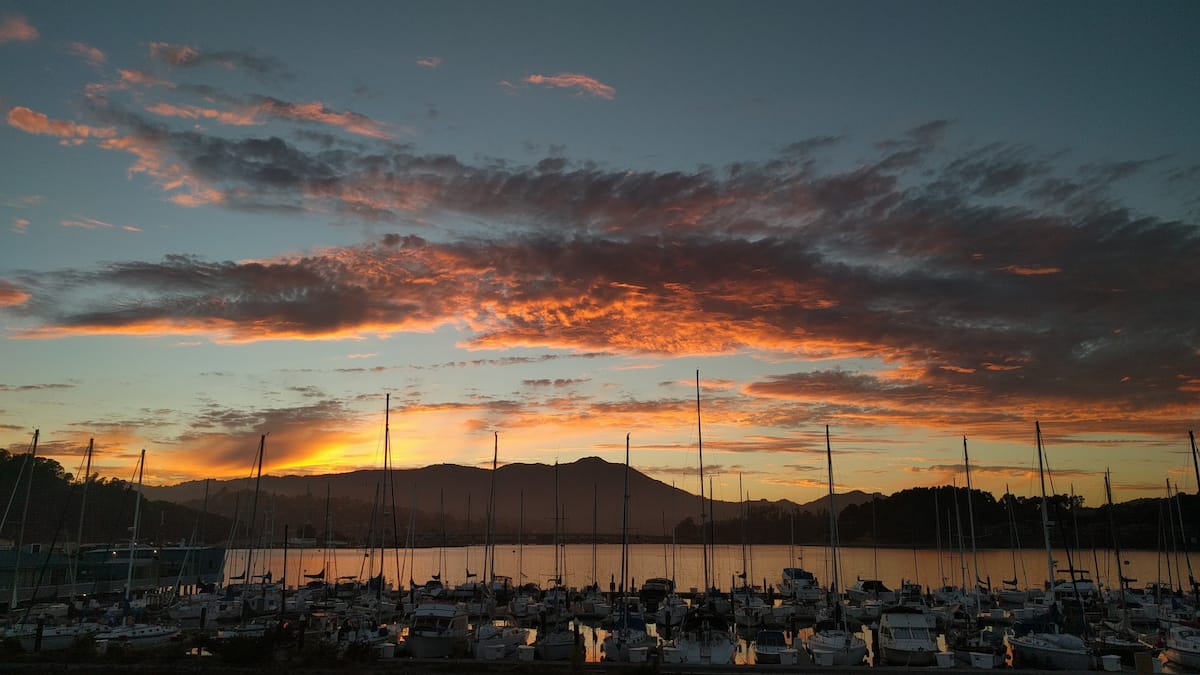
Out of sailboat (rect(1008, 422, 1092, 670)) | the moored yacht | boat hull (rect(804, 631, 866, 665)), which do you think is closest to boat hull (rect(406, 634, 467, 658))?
the moored yacht

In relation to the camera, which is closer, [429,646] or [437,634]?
[429,646]

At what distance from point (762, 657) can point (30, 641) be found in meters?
32.1

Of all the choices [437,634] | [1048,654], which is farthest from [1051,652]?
[437,634]

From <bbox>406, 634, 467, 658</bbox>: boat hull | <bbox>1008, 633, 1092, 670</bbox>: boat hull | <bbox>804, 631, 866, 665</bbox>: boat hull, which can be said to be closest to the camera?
<bbox>1008, 633, 1092, 670</bbox>: boat hull

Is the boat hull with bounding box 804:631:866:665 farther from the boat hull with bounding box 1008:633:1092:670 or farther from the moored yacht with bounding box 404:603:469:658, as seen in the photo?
the moored yacht with bounding box 404:603:469:658

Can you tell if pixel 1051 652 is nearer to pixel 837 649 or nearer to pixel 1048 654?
pixel 1048 654

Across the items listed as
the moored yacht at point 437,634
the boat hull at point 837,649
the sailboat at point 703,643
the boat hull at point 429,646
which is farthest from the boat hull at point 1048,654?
the boat hull at point 429,646

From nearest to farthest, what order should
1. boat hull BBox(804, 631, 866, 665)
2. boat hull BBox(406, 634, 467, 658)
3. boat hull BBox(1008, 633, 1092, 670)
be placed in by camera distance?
boat hull BBox(1008, 633, 1092, 670), boat hull BBox(406, 634, 467, 658), boat hull BBox(804, 631, 866, 665)

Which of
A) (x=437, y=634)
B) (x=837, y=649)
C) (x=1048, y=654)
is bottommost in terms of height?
(x=837, y=649)

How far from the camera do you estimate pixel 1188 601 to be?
65188mm

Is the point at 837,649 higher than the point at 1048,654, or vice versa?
the point at 1048,654

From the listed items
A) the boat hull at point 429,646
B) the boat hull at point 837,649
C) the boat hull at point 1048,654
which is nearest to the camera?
the boat hull at point 1048,654

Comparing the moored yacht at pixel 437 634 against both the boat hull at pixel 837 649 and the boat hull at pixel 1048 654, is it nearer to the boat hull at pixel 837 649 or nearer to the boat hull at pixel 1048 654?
the boat hull at pixel 837 649

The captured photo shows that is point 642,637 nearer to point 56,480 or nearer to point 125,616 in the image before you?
point 125,616
